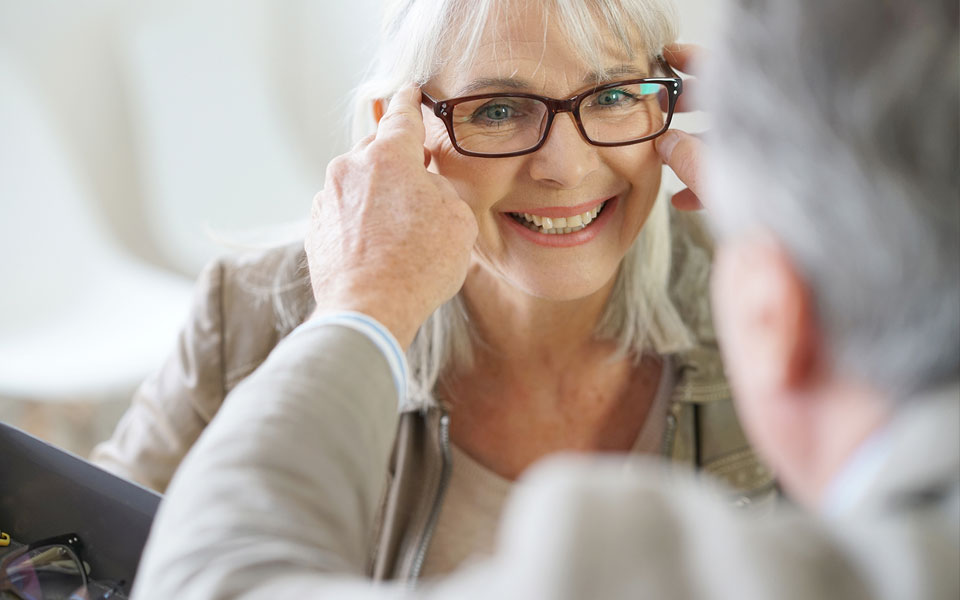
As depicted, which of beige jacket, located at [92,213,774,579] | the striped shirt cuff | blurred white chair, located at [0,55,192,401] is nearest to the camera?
the striped shirt cuff

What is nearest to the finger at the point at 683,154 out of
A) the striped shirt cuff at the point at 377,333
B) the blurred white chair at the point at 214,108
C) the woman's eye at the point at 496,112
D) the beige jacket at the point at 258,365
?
the woman's eye at the point at 496,112

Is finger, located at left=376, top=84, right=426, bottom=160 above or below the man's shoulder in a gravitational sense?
above

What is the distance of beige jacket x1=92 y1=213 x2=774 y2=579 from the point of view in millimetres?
1521

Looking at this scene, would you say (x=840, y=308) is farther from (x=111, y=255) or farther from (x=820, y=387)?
(x=111, y=255)

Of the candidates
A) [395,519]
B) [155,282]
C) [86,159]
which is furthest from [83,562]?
[86,159]

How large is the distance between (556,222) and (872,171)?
0.84 meters

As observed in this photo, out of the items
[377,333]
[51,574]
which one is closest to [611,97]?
[377,333]

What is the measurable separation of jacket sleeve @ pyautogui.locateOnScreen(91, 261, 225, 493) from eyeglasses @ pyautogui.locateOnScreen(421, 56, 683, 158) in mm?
564

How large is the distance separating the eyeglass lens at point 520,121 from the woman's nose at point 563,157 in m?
A: 0.02

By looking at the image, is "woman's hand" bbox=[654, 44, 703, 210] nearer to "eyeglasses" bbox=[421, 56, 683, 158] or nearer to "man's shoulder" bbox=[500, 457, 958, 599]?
"eyeglasses" bbox=[421, 56, 683, 158]

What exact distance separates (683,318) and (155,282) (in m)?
1.94

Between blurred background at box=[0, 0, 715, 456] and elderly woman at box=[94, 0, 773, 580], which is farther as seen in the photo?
blurred background at box=[0, 0, 715, 456]

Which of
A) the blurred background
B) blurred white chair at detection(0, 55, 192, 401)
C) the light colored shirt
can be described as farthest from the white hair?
the blurred background

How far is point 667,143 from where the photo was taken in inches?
55.3
